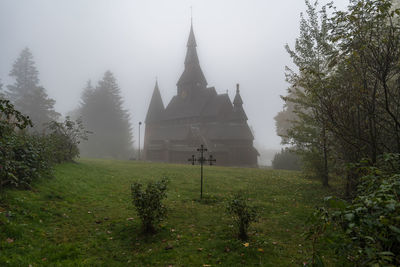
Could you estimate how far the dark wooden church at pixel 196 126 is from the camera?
33562mm

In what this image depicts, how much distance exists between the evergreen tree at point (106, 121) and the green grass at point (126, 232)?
43668 millimetres

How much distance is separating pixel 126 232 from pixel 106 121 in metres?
51.4

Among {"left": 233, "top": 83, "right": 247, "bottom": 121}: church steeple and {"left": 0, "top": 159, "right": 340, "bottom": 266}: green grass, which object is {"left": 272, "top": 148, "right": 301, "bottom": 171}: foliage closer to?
{"left": 233, "top": 83, "right": 247, "bottom": 121}: church steeple

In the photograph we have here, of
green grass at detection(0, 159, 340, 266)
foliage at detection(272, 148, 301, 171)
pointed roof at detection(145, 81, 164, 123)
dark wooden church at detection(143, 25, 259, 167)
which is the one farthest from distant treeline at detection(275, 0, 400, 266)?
pointed roof at detection(145, 81, 164, 123)

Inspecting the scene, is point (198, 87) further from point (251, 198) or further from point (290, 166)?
point (251, 198)

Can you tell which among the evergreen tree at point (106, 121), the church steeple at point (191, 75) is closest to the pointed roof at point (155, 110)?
the church steeple at point (191, 75)

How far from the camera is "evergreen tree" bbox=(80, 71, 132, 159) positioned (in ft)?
168

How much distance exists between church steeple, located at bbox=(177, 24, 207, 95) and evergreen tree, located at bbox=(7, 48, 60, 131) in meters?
27.2

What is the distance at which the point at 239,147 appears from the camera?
33.6 meters

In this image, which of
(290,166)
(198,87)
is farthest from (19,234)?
(198,87)

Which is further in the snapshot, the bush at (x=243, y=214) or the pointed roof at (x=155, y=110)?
the pointed roof at (x=155, y=110)

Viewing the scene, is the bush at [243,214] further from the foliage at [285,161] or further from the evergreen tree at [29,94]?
the evergreen tree at [29,94]

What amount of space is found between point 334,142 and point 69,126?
18228 mm

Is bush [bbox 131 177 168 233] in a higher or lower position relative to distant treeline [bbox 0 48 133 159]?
lower
